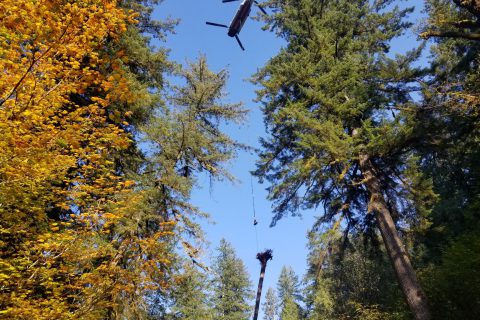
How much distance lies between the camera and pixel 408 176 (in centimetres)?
1144

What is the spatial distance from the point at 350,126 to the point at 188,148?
20.3 feet

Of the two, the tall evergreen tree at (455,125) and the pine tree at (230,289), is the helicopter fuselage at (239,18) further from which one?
the pine tree at (230,289)

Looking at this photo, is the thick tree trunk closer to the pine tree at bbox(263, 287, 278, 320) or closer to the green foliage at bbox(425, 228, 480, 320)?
the green foliage at bbox(425, 228, 480, 320)

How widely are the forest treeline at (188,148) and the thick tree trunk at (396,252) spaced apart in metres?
0.04

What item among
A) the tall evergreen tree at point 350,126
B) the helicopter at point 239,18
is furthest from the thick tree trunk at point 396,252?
the helicopter at point 239,18

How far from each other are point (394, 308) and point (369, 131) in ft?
24.1

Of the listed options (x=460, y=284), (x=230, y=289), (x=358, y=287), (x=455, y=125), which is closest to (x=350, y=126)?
(x=455, y=125)

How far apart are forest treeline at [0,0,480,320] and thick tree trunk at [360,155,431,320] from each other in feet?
0.13

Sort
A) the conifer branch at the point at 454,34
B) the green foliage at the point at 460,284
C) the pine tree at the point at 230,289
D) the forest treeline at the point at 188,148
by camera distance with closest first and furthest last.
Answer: the forest treeline at the point at 188,148, the conifer branch at the point at 454,34, the green foliage at the point at 460,284, the pine tree at the point at 230,289

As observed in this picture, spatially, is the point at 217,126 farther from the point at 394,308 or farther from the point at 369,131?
the point at 394,308

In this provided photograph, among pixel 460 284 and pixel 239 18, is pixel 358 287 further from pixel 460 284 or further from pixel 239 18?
pixel 239 18

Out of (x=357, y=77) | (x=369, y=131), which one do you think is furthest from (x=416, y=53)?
(x=369, y=131)

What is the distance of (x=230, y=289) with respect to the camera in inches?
1547

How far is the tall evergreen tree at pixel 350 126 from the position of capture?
1026 centimetres
